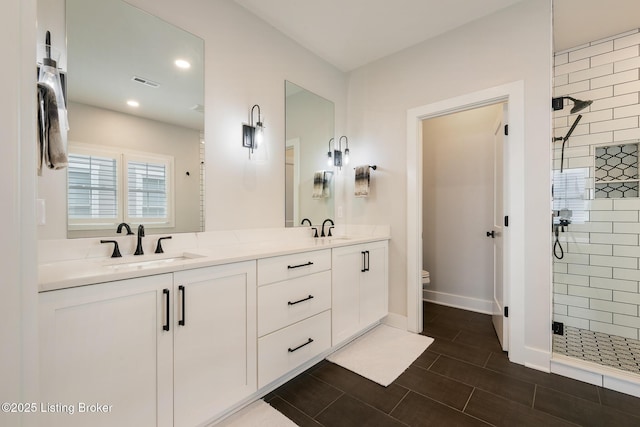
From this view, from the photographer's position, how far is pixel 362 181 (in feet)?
9.61

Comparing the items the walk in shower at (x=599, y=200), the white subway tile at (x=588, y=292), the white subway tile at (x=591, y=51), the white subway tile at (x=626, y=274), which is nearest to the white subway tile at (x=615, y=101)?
the walk in shower at (x=599, y=200)

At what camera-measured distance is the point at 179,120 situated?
1.87 meters

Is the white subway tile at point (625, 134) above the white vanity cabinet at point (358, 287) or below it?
above

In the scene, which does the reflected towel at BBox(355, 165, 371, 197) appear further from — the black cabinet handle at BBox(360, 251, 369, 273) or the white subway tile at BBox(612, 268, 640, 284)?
the white subway tile at BBox(612, 268, 640, 284)

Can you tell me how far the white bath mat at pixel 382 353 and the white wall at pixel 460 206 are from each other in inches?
45.2

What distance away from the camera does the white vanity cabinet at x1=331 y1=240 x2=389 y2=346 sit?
2184mm

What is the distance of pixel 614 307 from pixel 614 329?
191mm

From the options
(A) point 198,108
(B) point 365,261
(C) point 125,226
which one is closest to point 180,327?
(C) point 125,226

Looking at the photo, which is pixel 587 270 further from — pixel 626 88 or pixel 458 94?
pixel 458 94

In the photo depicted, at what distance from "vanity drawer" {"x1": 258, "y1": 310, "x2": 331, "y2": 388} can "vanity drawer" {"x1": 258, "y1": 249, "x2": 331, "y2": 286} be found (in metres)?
0.35

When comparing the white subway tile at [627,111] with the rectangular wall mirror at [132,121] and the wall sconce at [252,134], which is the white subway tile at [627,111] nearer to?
the wall sconce at [252,134]

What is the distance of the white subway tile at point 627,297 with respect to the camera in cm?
218

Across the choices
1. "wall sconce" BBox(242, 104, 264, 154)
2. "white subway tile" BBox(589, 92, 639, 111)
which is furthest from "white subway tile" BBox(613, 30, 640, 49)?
A: "wall sconce" BBox(242, 104, 264, 154)

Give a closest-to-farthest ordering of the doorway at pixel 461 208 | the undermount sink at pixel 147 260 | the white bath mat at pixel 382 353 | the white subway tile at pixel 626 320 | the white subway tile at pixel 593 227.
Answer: the undermount sink at pixel 147 260 < the white bath mat at pixel 382 353 < the white subway tile at pixel 626 320 < the white subway tile at pixel 593 227 < the doorway at pixel 461 208
